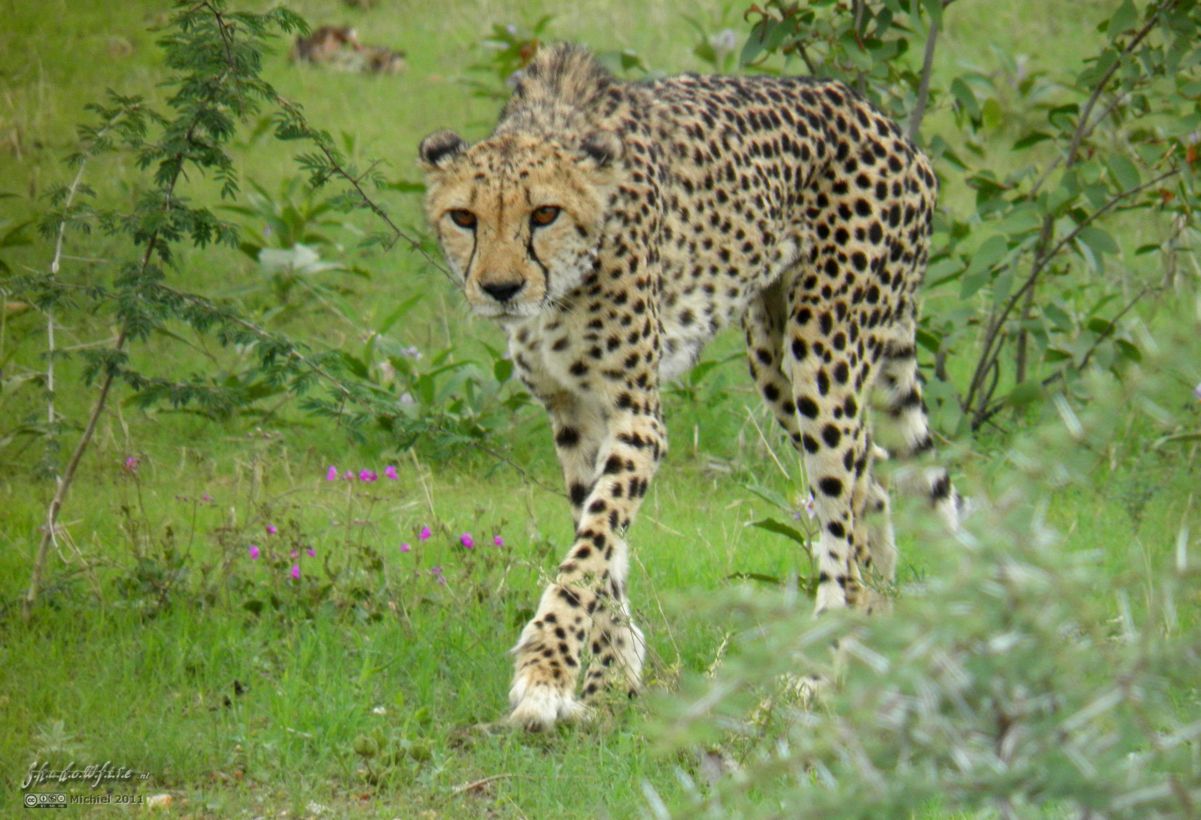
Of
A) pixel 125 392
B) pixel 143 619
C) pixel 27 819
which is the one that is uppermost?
pixel 27 819

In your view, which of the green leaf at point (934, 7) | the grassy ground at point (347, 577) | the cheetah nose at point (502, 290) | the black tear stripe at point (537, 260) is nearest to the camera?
the grassy ground at point (347, 577)

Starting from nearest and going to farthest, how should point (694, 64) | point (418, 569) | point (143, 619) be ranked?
point (143, 619) → point (418, 569) → point (694, 64)

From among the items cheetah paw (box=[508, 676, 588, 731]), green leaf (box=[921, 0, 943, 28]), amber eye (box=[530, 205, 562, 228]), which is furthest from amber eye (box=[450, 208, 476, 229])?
green leaf (box=[921, 0, 943, 28])

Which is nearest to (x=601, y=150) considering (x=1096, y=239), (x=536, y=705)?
(x=536, y=705)

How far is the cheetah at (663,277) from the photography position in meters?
4.21

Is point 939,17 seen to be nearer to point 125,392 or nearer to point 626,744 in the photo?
point 626,744

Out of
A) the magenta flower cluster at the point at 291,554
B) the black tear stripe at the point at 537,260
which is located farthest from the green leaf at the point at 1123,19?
the magenta flower cluster at the point at 291,554

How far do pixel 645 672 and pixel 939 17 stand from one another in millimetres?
2467

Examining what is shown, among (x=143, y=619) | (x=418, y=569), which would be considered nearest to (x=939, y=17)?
(x=418, y=569)

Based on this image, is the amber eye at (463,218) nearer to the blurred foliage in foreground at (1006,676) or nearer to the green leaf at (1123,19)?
the green leaf at (1123,19)

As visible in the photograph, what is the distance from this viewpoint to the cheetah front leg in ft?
12.8

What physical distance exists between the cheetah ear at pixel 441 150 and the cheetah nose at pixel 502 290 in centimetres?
48

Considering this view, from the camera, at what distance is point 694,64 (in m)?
10.6

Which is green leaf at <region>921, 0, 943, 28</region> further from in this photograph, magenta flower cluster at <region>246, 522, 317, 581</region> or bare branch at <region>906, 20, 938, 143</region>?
magenta flower cluster at <region>246, 522, 317, 581</region>
